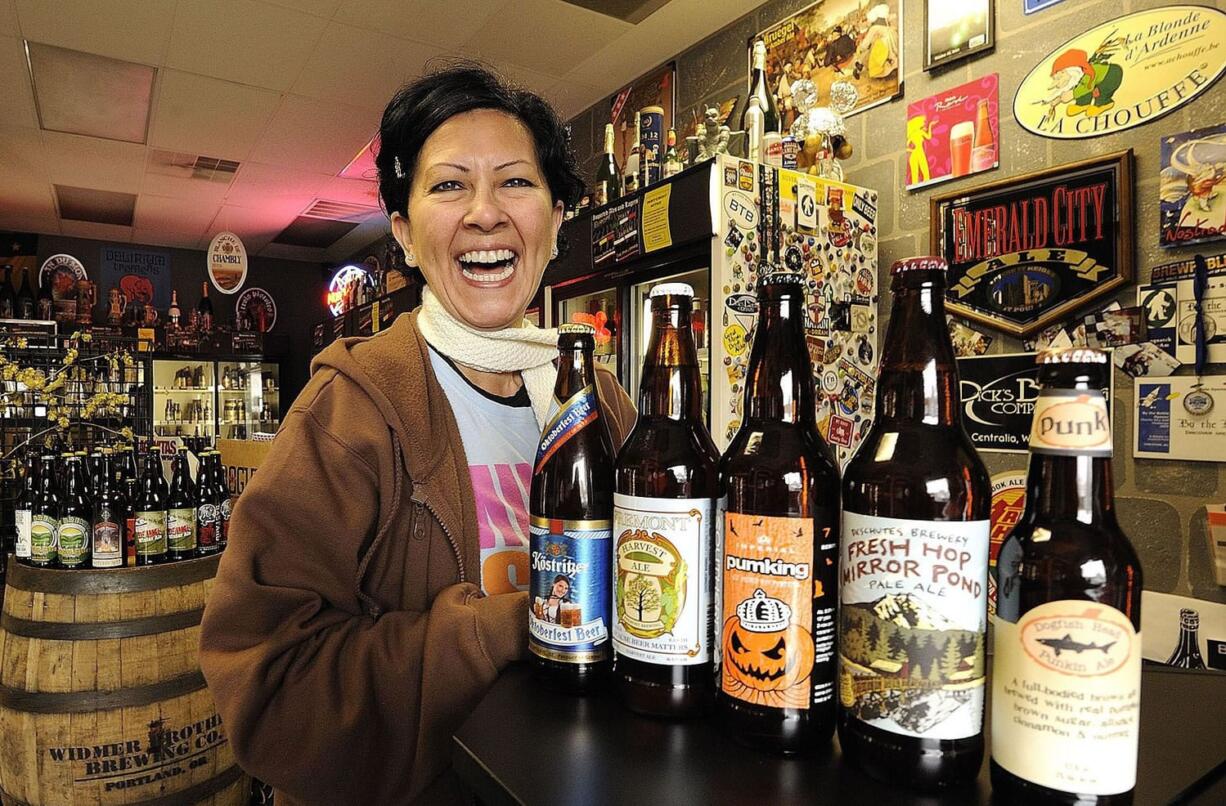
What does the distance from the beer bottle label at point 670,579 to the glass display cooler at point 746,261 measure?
62.4 inches

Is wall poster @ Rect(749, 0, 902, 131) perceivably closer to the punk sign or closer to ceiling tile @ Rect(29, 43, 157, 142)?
the punk sign

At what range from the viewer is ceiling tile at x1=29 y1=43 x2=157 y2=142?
355cm

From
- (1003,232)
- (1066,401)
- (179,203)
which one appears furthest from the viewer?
(179,203)

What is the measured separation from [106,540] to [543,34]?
2.57 m

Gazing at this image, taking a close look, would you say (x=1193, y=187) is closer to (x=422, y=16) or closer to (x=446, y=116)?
(x=446, y=116)

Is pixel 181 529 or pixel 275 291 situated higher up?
pixel 275 291

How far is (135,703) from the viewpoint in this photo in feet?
5.98

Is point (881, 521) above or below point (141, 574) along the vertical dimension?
above

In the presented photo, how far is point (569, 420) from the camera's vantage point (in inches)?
28.5

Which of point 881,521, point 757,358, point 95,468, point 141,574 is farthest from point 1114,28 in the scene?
Result: point 95,468

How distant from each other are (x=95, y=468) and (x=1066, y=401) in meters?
2.75

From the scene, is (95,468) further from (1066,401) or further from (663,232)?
(1066,401)

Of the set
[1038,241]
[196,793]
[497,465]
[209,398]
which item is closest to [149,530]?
[196,793]

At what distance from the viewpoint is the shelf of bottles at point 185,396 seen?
7.54 meters
